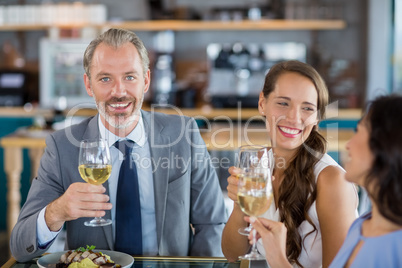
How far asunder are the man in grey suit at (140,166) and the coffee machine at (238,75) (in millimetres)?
3575

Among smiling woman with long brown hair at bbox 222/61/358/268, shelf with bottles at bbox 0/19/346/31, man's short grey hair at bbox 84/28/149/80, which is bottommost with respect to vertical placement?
smiling woman with long brown hair at bbox 222/61/358/268

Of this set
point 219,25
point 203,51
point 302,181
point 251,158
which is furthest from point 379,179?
point 203,51

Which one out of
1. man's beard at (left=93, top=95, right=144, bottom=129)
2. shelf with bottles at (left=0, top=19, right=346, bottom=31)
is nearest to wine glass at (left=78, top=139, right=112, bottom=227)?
man's beard at (left=93, top=95, right=144, bottom=129)

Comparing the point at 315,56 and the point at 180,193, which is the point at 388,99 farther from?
the point at 315,56

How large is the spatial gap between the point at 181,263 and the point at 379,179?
2.44 feet

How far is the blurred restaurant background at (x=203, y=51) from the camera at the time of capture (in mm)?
5723

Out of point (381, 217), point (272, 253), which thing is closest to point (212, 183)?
point (272, 253)

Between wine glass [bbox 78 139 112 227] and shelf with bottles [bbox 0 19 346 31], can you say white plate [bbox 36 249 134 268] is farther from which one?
shelf with bottles [bbox 0 19 346 31]

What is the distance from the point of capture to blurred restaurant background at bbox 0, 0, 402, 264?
18.8ft

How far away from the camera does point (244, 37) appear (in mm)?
6277

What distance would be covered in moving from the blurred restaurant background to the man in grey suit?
3266mm

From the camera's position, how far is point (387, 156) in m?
1.16

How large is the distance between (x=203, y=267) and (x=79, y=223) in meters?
0.60

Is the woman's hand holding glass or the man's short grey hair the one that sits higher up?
Answer: the man's short grey hair
